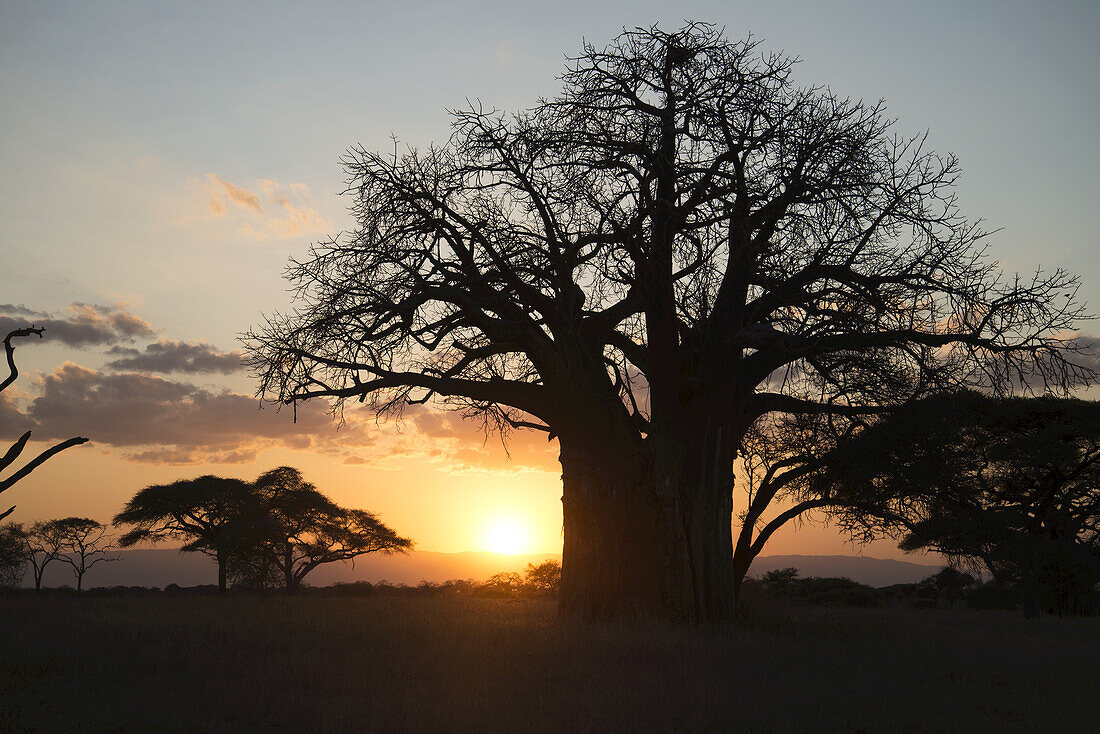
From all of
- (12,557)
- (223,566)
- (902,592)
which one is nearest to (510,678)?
(223,566)

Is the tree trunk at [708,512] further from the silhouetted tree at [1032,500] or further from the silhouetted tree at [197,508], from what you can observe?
the silhouetted tree at [197,508]

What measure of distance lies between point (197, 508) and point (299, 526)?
167 inches

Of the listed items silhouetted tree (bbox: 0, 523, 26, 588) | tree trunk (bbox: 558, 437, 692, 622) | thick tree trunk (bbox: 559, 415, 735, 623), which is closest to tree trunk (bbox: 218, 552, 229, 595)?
silhouetted tree (bbox: 0, 523, 26, 588)

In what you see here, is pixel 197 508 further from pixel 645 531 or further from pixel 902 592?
pixel 902 592

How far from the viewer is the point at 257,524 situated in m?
33.2

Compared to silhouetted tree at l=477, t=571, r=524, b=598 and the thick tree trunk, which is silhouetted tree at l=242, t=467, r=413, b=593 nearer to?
silhouetted tree at l=477, t=571, r=524, b=598

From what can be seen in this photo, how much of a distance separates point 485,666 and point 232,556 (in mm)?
25034

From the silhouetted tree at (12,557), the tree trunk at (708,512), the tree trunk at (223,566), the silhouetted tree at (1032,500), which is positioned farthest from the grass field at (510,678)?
the silhouetted tree at (12,557)

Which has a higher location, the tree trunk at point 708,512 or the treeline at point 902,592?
the tree trunk at point 708,512

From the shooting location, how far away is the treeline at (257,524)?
31.7 m

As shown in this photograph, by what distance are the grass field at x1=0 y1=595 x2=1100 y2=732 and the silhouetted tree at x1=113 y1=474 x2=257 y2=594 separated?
22.6 m

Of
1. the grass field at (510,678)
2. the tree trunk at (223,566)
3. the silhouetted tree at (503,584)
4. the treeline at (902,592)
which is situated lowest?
the treeline at (902,592)

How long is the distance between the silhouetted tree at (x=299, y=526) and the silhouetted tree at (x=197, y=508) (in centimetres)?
86

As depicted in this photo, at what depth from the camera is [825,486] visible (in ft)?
55.9
